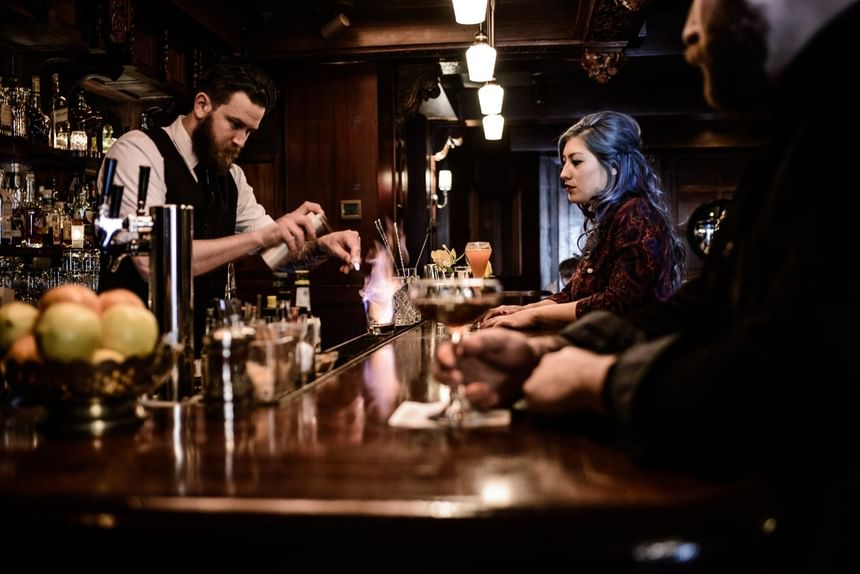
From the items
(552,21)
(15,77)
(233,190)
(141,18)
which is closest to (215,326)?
(233,190)

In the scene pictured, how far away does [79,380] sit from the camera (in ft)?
3.66

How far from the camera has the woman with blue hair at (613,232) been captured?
2.67m

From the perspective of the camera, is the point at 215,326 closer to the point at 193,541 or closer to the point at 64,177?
the point at 193,541

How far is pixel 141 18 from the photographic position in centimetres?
430

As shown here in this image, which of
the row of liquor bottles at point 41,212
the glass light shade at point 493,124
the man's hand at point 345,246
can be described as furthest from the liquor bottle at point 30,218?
the glass light shade at point 493,124

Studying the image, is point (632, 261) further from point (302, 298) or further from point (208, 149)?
point (208, 149)

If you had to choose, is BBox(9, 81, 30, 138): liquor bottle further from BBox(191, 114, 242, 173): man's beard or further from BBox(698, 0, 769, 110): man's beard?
BBox(698, 0, 769, 110): man's beard

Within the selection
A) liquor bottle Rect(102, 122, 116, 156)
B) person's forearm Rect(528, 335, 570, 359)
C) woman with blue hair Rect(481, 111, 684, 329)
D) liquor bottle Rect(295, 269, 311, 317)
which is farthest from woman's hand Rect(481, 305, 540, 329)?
liquor bottle Rect(102, 122, 116, 156)

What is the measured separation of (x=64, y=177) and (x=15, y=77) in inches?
24.5

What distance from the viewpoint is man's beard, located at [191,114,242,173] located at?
2.90 m

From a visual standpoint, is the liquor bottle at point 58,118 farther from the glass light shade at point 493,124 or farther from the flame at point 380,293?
the glass light shade at point 493,124

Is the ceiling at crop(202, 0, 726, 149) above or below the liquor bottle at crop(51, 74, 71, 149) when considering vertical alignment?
above

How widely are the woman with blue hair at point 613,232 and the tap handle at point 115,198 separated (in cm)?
157

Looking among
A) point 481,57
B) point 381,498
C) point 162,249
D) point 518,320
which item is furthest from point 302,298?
point 481,57
